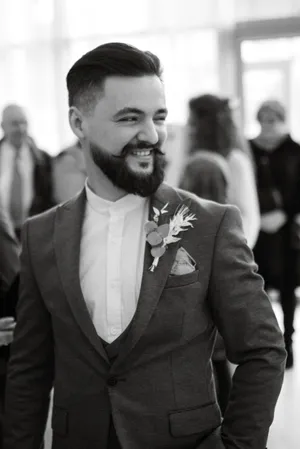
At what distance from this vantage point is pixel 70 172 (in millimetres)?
4098

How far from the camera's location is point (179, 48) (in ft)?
22.7

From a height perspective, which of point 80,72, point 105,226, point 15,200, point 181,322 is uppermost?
point 80,72

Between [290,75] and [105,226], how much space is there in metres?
5.50

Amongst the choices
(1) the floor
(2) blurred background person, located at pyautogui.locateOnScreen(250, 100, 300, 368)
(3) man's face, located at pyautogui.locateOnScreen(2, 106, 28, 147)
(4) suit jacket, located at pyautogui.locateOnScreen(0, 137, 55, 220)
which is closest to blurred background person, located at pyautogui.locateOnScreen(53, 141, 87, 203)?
(4) suit jacket, located at pyautogui.locateOnScreen(0, 137, 55, 220)

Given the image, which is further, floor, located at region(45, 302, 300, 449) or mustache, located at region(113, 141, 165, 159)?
floor, located at region(45, 302, 300, 449)

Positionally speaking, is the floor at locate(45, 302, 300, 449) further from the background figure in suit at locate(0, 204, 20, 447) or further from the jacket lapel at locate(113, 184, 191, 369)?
the jacket lapel at locate(113, 184, 191, 369)

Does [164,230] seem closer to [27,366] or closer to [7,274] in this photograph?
[27,366]

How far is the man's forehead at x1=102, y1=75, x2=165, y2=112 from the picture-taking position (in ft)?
4.42

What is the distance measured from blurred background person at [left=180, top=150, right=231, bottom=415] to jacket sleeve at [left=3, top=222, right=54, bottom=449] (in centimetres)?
110

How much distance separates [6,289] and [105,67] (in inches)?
32.7

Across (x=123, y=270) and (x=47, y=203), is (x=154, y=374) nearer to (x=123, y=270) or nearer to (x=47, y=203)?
(x=123, y=270)

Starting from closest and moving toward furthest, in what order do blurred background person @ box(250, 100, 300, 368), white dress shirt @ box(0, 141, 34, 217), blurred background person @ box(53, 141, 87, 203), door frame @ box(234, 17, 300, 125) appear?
blurred background person @ box(250, 100, 300, 368) → blurred background person @ box(53, 141, 87, 203) → white dress shirt @ box(0, 141, 34, 217) → door frame @ box(234, 17, 300, 125)

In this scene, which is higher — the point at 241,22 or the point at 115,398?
the point at 241,22

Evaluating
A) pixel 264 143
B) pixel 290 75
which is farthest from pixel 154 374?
pixel 290 75
